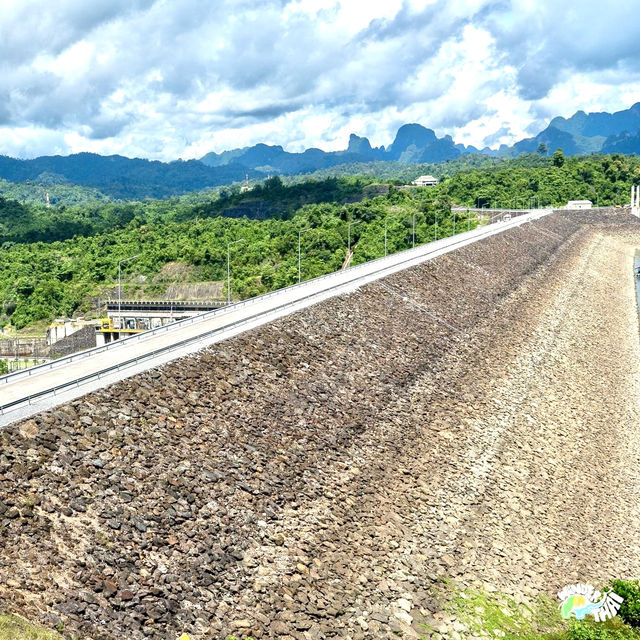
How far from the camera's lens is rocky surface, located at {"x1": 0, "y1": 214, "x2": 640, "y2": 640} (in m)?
19.9

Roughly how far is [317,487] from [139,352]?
11646 mm

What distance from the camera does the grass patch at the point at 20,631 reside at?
1583cm

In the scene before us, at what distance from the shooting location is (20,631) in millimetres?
16094

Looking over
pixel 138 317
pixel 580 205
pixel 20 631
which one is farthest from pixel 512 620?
pixel 580 205

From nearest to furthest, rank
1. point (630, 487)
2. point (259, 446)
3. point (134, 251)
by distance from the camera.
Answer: point (259, 446) → point (630, 487) → point (134, 251)

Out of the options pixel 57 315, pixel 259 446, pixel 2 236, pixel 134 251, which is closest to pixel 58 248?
pixel 134 251

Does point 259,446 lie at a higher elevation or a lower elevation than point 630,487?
higher

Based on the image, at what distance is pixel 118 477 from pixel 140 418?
12.9ft

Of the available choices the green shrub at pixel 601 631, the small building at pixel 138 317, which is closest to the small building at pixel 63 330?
the small building at pixel 138 317

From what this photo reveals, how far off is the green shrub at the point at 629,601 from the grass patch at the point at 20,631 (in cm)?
1749

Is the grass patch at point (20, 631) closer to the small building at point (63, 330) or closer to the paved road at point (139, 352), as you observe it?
the paved road at point (139, 352)

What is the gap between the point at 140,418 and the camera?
2670cm

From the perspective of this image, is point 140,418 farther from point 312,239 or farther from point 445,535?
point 312,239

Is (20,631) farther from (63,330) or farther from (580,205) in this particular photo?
(580,205)
